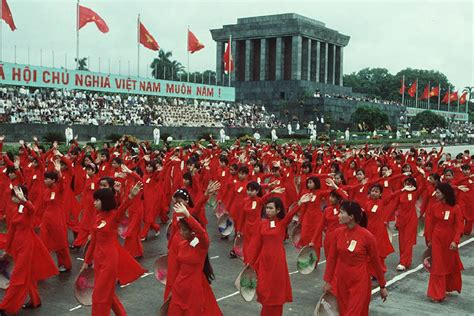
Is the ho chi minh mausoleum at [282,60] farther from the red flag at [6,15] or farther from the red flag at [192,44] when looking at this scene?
the red flag at [6,15]

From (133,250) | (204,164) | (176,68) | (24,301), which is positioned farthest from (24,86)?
(176,68)

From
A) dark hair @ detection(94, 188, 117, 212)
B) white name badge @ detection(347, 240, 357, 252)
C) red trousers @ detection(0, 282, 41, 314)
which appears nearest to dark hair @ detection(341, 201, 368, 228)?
white name badge @ detection(347, 240, 357, 252)

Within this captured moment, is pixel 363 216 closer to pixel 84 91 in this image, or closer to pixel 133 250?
pixel 133 250

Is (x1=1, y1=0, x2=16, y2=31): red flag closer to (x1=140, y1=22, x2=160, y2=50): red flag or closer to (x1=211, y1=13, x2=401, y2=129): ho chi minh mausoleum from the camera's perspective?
(x1=140, y1=22, x2=160, y2=50): red flag

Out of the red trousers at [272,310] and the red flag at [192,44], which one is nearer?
the red trousers at [272,310]

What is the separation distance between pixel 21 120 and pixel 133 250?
21.8 meters

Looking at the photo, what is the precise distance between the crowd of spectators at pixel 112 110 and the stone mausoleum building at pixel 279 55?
1723 centimetres

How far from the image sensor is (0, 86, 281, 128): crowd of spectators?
1182 inches

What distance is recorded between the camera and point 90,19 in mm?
34281

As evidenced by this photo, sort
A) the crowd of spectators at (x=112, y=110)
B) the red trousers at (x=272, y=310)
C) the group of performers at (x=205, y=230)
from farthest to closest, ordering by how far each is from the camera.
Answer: the crowd of spectators at (x=112, y=110) < the red trousers at (x=272, y=310) < the group of performers at (x=205, y=230)

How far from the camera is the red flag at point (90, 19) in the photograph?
33.9 metres

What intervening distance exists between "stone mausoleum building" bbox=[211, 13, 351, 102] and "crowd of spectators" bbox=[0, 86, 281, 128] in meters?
17.2

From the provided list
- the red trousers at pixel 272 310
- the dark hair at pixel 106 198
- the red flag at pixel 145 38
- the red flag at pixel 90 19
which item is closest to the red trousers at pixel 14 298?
the dark hair at pixel 106 198

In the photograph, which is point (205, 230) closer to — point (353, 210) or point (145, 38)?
point (353, 210)
